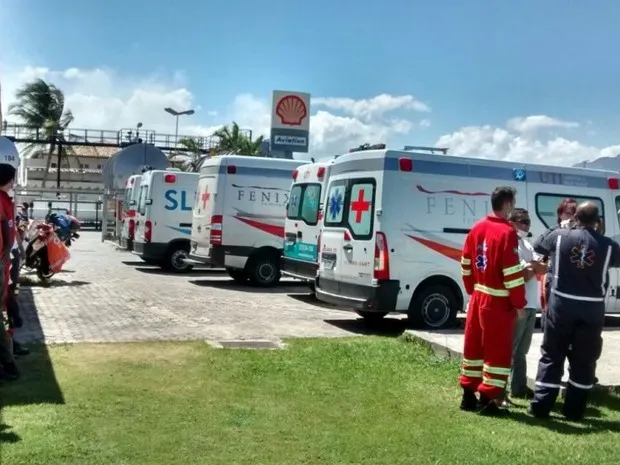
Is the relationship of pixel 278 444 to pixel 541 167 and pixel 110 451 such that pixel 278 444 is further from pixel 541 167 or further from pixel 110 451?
pixel 541 167

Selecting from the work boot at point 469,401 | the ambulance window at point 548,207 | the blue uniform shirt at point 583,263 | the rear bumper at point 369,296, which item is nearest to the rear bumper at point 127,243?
the rear bumper at point 369,296

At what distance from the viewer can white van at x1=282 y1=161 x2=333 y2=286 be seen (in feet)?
42.9

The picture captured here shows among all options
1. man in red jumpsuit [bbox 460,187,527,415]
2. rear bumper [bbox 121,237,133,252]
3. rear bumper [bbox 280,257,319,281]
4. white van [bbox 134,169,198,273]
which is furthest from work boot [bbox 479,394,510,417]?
rear bumper [bbox 121,237,133,252]

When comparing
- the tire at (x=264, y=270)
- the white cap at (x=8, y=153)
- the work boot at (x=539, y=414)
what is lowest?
the work boot at (x=539, y=414)

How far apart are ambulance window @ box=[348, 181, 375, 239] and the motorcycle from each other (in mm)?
7685

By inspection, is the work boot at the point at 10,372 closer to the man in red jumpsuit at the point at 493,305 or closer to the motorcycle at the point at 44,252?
the man in red jumpsuit at the point at 493,305

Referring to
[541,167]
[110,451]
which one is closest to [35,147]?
[541,167]

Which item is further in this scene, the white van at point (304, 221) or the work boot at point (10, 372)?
the white van at point (304, 221)

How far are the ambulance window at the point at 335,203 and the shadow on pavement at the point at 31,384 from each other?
4358mm

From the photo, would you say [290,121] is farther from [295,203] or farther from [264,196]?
[295,203]

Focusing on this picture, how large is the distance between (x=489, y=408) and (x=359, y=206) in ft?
15.7

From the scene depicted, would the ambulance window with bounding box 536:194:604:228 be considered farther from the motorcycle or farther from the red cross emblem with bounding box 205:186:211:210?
the motorcycle

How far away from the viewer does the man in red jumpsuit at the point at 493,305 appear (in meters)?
5.86

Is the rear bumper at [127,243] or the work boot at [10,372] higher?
the rear bumper at [127,243]
